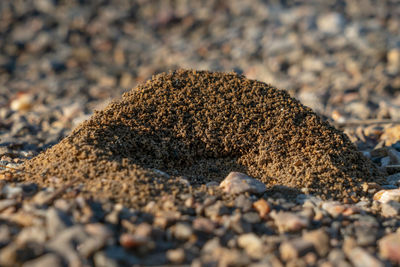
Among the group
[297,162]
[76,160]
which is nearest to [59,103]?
[76,160]

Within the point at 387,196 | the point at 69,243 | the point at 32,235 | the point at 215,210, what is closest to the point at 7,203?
the point at 32,235

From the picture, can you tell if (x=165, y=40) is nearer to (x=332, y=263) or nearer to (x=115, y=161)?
(x=115, y=161)

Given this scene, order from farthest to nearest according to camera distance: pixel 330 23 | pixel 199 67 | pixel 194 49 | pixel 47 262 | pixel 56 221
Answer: pixel 330 23, pixel 194 49, pixel 199 67, pixel 56 221, pixel 47 262

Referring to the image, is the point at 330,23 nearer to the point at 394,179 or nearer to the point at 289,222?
the point at 394,179

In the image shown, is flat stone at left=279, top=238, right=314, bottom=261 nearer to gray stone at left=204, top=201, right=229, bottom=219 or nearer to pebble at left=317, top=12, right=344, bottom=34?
gray stone at left=204, top=201, right=229, bottom=219

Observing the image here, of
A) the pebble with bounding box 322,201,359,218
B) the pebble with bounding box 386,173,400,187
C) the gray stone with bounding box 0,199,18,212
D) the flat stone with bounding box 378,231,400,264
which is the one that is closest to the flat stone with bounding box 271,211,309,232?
the pebble with bounding box 322,201,359,218

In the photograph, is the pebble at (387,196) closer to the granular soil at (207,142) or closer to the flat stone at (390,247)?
the granular soil at (207,142)
